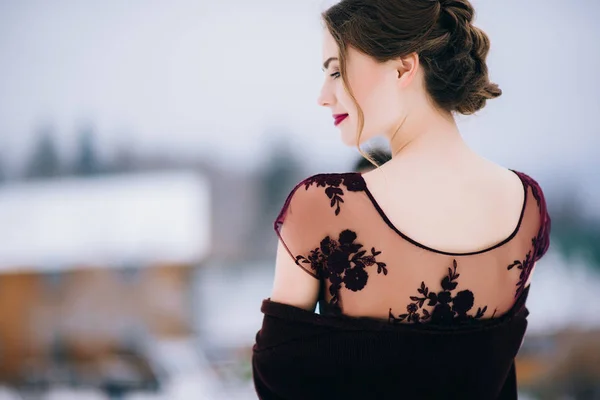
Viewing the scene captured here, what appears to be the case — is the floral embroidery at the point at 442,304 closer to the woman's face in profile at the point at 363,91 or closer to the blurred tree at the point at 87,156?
the woman's face in profile at the point at 363,91

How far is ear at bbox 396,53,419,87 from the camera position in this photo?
928 mm

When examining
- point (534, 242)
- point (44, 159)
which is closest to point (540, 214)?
point (534, 242)

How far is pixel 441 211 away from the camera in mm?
909

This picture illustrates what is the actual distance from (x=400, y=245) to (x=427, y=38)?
0.30 meters

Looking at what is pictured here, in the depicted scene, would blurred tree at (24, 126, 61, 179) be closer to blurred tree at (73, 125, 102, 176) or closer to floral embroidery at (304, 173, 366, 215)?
blurred tree at (73, 125, 102, 176)

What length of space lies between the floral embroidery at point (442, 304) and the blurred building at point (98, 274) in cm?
190

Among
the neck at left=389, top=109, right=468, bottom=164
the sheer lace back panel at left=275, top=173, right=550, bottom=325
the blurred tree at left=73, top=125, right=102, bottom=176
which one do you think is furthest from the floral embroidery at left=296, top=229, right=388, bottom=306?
the blurred tree at left=73, top=125, right=102, bottom=176

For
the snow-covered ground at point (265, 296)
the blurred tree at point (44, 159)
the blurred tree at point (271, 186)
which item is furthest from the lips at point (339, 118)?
the blurred tree at point (44, 159)

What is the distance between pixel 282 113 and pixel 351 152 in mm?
352

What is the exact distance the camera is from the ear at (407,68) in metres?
0.93

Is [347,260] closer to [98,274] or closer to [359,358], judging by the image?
[359,358]

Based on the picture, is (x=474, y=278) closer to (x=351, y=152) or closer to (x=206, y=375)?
(x=351, y=152)

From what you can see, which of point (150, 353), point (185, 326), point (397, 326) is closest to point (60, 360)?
point (150, 353)

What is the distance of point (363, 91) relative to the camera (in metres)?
0.97
